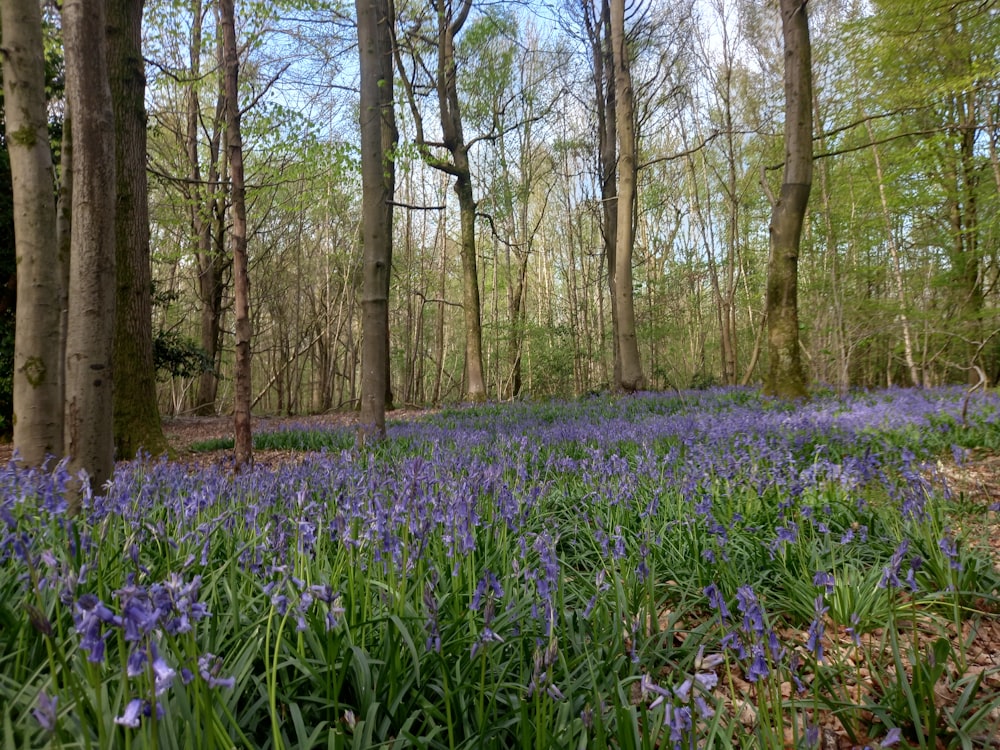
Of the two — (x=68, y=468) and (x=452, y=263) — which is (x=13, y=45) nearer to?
(x=68, y=468)

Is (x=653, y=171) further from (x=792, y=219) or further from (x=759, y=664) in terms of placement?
(x=759, y=664)

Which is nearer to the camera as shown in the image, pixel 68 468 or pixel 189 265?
pixel 68 468

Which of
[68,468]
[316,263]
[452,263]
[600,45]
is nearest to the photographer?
[68,468]

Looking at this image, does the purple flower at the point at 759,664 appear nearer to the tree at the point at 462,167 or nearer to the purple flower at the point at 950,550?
the purple flower at the point at 950,550

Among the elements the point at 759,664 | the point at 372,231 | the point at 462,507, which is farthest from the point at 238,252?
the point at 759,664

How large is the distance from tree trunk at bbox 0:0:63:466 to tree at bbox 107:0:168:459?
2437mm

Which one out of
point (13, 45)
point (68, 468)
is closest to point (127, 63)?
point (13, 45)

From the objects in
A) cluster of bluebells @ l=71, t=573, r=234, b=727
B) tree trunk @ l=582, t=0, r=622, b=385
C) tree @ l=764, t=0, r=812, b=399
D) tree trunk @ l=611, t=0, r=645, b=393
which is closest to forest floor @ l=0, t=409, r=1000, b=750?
cluster of bluebells @ l=71, t=573, r=234, b=727

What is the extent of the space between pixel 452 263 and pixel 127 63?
30539 millimetres

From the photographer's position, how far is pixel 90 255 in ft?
11.1

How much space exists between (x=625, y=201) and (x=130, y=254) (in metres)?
10.8

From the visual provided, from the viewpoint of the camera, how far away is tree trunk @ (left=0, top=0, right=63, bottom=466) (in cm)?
361

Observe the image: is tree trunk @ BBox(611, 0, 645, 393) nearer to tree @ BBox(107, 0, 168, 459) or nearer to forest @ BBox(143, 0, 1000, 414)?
forest @ BBox(143, 0, 1000, 414)

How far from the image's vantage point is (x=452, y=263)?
36562 millimetres
